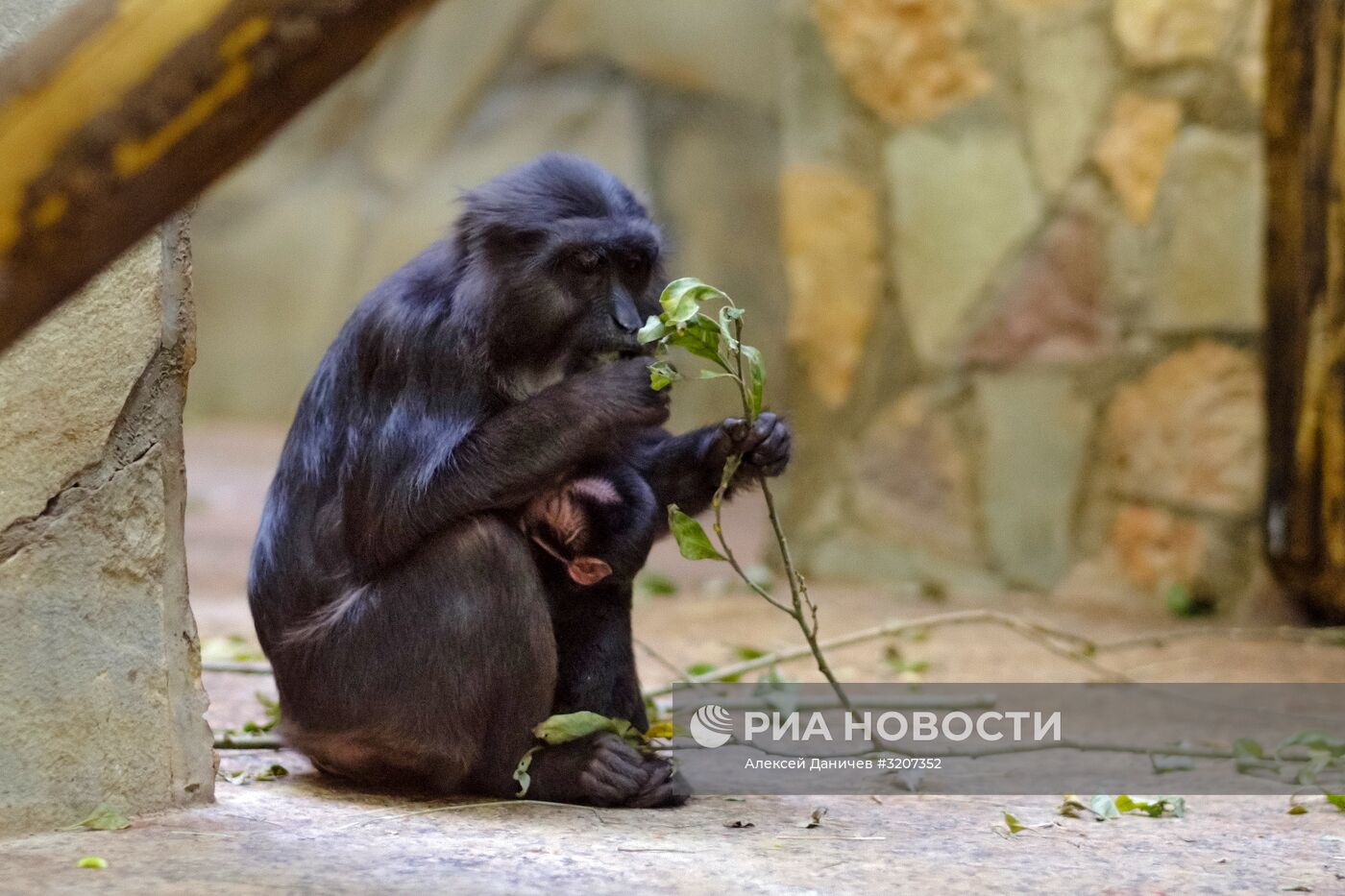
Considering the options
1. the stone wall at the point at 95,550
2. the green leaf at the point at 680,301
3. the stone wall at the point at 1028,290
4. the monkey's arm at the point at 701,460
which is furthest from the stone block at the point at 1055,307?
the stone wall at the point at 95,550

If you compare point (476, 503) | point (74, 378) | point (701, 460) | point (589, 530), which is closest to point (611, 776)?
point (589, 530)

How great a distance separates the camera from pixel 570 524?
3768mm

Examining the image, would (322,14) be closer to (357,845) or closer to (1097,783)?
(357,845)

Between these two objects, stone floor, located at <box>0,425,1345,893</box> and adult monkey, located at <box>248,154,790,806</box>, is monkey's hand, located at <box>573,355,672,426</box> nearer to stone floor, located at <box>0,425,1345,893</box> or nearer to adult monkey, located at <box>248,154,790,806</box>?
adult monkey, located at <box>248,154,790,806</box>

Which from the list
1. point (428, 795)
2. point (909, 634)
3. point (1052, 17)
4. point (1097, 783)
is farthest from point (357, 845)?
point (1052, 17)

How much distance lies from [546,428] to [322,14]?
1.67 meters

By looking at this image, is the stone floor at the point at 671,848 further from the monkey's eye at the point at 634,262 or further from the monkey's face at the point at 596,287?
the monkey's eye at the point at 634,262

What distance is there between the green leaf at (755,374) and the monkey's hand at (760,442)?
9 centimetres

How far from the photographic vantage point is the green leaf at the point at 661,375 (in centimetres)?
350

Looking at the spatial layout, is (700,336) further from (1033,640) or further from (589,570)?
(1033,640)

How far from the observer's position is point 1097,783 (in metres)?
4.08

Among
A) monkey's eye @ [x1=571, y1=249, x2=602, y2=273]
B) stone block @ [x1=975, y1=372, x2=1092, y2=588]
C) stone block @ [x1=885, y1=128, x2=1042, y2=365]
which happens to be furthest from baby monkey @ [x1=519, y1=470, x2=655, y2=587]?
stone block @ [x1=885, y1=128, x2=1042, y2=365]

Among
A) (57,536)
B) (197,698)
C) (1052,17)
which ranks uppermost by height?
(1052,17)

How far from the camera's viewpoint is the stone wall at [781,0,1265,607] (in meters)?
6.78
